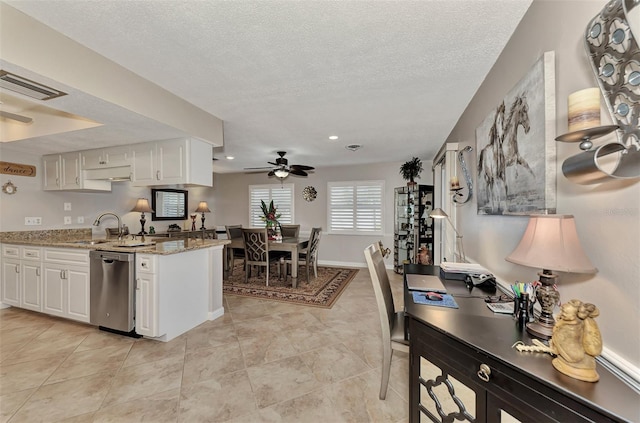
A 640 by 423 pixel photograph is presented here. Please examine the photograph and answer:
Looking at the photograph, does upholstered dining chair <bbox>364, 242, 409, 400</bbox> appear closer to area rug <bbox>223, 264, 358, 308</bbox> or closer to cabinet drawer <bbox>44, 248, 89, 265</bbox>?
area rug <bbox>223, 264, 358, 308</bbox>

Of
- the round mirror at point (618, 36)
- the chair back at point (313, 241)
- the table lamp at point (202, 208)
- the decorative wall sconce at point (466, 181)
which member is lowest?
the chair back at point (313, 241)

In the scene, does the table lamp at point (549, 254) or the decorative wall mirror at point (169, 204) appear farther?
the decorative wall mirror at point (169, 204)

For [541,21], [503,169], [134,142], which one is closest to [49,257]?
[134,142]

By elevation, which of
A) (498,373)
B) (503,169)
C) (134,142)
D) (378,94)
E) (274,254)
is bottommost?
(274,254)

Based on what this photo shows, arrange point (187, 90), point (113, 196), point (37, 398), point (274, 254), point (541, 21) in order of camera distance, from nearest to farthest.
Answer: point (541, 21), point (37, 398), point (187, 90), point (113, 196), point (274, 254)

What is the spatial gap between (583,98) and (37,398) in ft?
11.8

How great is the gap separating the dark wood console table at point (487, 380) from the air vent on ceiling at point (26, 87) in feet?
9.32

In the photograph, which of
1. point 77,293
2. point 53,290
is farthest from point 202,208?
point 77,293

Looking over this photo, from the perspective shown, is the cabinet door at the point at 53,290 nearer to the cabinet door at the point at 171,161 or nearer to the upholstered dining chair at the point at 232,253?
the cabinet door at the point at 171,161

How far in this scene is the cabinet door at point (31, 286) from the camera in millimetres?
3193

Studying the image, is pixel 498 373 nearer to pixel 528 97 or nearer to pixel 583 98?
pixel 583 98

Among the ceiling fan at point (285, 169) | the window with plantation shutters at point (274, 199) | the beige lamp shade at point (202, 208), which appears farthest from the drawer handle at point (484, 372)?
the beige lamp shade at point (202, 208)

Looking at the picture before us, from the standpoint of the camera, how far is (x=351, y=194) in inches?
245

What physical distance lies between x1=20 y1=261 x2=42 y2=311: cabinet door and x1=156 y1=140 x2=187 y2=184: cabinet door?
6.59ft
